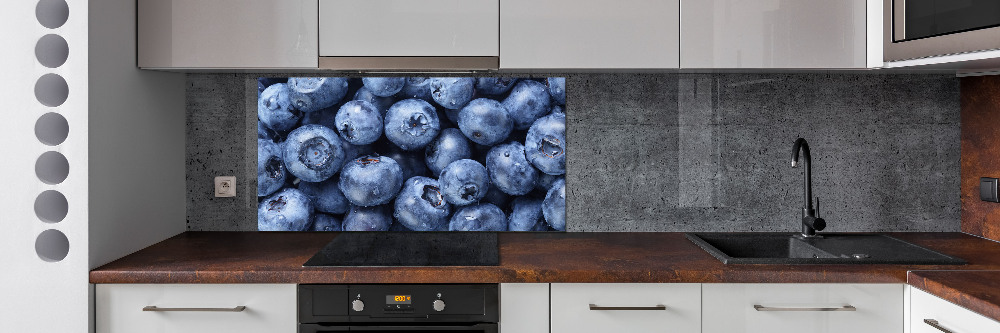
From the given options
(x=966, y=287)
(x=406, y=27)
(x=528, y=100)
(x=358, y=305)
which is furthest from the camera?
(x=528, y=100)

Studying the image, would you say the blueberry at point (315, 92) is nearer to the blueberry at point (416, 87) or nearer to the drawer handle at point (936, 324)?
the blueberry at point (416, 87)

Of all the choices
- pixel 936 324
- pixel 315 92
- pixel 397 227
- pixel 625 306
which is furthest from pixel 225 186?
pixel 936 324

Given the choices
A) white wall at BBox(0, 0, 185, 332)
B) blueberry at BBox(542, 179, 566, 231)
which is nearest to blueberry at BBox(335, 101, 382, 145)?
blueberry at BBox(542, 179, 566, 231)

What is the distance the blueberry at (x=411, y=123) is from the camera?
2.47 meters

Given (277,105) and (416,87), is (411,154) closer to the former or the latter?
(416,87)

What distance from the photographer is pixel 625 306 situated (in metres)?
1.84

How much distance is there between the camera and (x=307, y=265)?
1862mm

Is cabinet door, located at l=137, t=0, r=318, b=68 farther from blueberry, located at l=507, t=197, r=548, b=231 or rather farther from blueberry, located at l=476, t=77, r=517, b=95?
blueberry, located at l=507, t=197, r=548, b=231

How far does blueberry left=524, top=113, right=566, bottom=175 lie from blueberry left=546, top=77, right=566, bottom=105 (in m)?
0.05

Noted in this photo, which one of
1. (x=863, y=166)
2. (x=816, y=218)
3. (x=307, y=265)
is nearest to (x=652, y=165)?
(x=816, y=218)

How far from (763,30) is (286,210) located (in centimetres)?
171

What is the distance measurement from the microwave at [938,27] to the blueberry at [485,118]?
47.5 inches

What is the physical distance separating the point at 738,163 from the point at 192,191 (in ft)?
6.43

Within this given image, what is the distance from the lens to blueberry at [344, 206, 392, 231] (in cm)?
251
